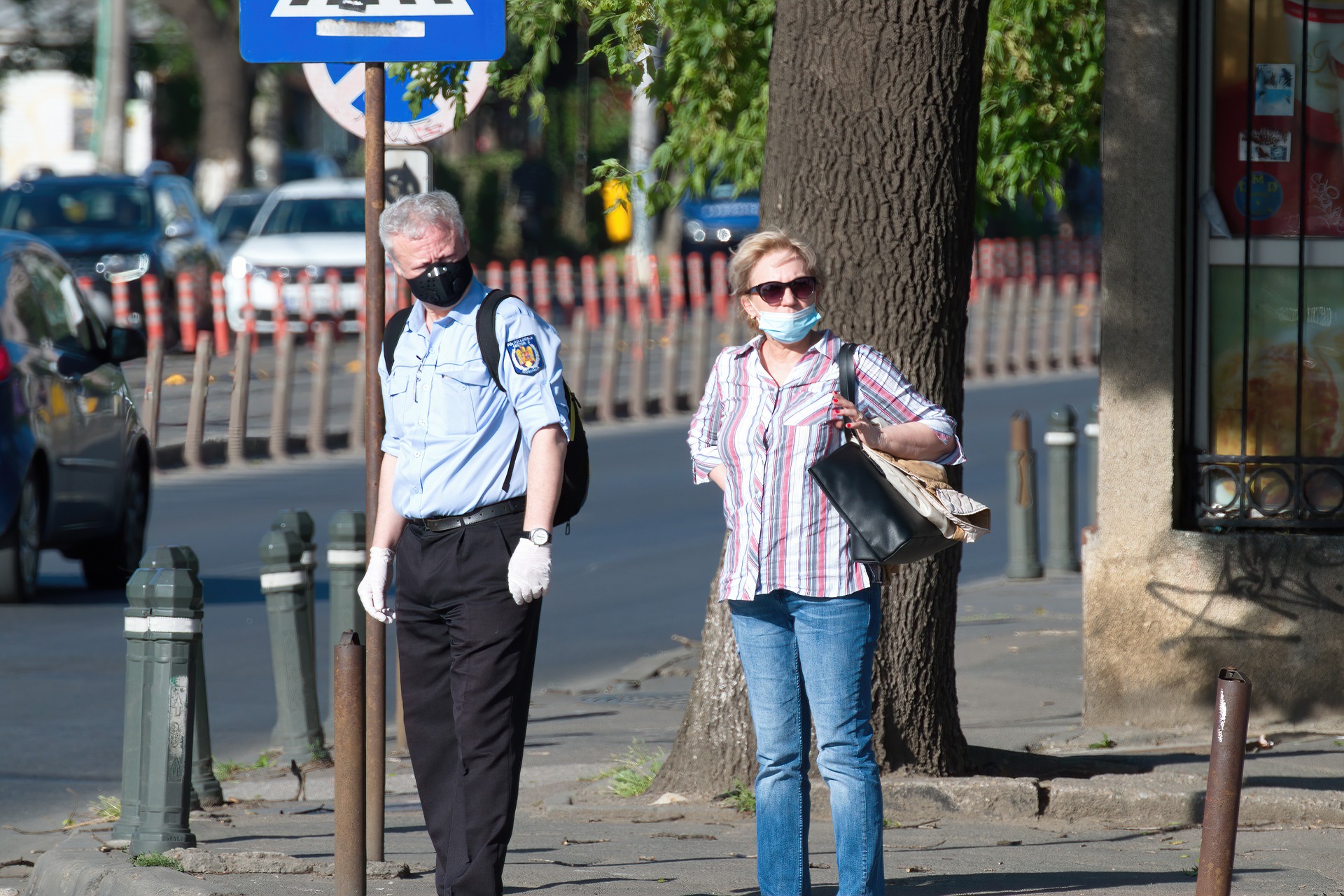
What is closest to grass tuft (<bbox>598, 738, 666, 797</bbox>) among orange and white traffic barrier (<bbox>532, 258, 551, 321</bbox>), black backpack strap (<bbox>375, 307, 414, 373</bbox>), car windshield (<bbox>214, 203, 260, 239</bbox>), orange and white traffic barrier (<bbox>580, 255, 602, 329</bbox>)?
black backpack strap (<bbox>375, 307, 414, 373</bbox>)

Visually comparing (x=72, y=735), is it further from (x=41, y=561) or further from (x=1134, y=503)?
(x=41, y=561)

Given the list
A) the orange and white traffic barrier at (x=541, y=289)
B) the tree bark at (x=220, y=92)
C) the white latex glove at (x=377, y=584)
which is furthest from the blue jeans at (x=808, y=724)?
the tree bark at (x=220, y=92)

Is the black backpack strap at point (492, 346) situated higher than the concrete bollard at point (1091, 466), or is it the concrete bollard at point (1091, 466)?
the black backpack strap at point (492, 346)

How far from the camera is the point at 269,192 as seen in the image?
30.2 metres

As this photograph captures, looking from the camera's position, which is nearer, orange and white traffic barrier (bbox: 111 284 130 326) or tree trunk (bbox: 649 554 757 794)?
tree trunk (bbox: 649 554 757 794)

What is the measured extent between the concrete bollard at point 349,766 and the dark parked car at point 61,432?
6086mm

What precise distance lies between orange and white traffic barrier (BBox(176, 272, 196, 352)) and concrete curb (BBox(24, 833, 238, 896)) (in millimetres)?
18718

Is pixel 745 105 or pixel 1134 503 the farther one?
pixel 745 105

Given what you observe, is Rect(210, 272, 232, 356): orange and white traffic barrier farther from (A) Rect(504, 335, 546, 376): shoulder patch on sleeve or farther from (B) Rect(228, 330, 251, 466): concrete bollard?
(A) Rect(504, 335, 546, 376): shoulder patch on sleeve

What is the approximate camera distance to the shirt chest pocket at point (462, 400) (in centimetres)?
525

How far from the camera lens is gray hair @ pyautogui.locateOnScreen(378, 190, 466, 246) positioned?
5238 millimetres

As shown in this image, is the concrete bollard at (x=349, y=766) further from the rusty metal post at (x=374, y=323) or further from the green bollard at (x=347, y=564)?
the green bollard at (x=347, y=564)

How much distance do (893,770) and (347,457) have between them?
12194 millimetres

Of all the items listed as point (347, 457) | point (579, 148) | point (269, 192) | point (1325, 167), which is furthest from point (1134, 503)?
point (579, 148)
